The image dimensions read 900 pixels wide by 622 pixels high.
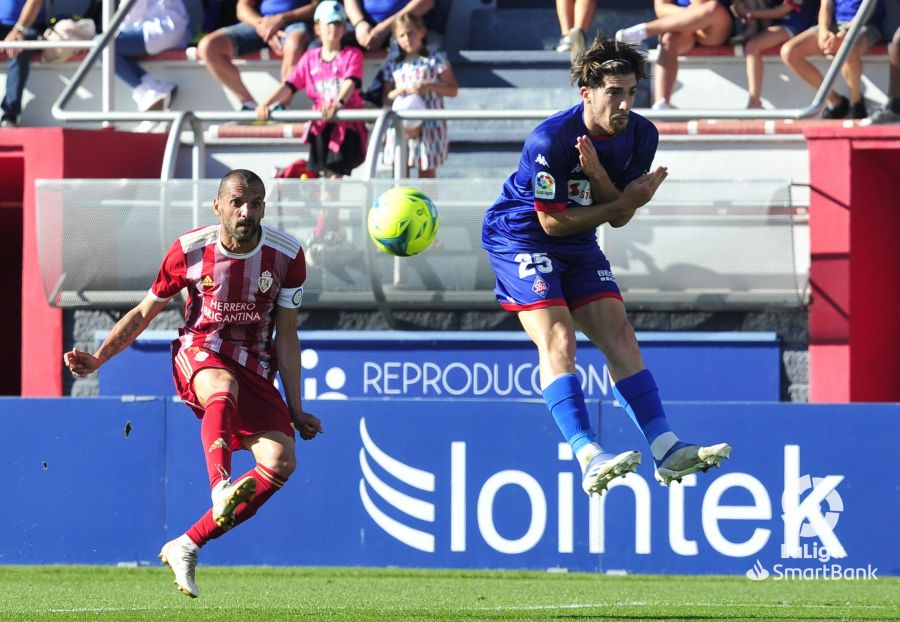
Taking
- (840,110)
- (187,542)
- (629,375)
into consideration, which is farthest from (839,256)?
(187,542)

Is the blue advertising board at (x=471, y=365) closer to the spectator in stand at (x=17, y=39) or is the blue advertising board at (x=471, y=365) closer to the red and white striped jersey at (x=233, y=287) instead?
the spectator in stand at (x=17, y=39)

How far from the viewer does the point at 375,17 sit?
44.6ft

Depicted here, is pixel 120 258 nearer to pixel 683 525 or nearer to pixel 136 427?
pixel 136 427

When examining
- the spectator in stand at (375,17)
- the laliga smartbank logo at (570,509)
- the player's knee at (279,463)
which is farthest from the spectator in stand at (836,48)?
the player's knee at (279,463)

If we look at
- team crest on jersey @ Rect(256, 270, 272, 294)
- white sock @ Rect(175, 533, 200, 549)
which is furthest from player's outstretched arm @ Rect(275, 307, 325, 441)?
white sock @ Rect(175, 533, 200, 549)

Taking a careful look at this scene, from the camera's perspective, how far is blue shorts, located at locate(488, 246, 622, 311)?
281 inches

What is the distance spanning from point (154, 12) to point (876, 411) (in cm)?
721

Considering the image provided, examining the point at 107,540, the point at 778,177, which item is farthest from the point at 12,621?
the point at 778,177

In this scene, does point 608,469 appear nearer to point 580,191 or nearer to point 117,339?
point 580,191

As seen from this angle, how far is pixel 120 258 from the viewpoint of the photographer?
39.6 ft

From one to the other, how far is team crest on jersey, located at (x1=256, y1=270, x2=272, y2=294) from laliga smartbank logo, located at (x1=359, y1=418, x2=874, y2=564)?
299 centimetres

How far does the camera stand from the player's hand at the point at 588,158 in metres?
6.91

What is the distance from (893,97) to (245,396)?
673 centimetres

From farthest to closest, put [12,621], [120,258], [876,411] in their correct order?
[120,258] < [876,411] < [12,621]
